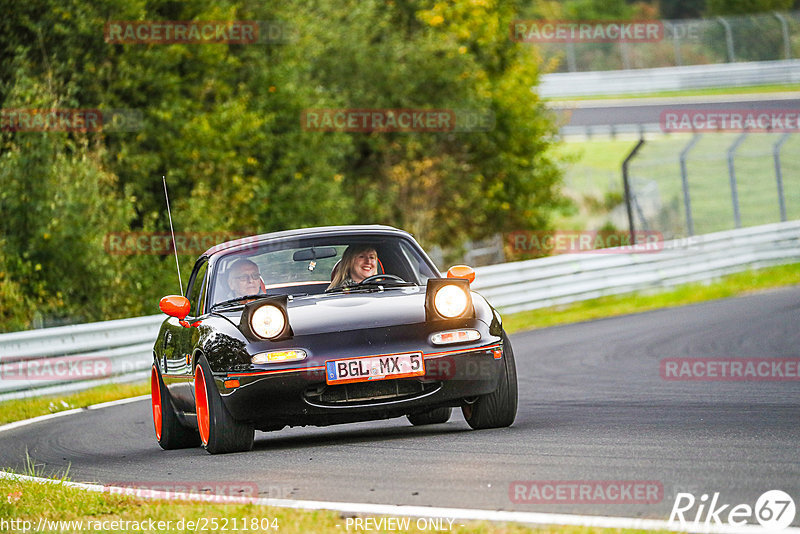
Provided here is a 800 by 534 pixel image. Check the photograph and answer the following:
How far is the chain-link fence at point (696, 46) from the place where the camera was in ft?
137

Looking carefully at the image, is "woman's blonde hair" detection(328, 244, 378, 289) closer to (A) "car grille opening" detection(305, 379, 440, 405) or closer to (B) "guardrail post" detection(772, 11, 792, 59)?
(A) "car grille opening" detection(305, 379, 440, 405)

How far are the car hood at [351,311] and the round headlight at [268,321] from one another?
0.07 metres

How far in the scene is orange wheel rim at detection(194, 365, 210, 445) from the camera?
7.56 meters

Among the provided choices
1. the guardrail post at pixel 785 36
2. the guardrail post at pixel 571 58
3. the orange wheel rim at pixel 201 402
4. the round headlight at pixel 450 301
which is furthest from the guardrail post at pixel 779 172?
the guardrail post at pixel 571 58

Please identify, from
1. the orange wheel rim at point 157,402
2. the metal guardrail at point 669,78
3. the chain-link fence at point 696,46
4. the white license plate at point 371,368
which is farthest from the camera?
the metal guardrail at point 669,78

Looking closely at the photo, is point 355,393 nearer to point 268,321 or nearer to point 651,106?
point 268,321

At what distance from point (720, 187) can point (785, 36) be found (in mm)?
13667

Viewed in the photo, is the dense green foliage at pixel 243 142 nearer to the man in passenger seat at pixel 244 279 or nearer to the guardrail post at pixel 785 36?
the man in passenger seat at pixel 244 279

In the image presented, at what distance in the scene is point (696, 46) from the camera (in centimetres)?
4525

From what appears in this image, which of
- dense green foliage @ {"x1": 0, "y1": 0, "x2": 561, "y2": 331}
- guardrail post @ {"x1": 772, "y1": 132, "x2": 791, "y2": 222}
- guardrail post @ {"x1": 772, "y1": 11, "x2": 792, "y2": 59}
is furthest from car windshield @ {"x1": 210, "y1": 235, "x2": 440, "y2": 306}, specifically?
guardrail post @ {"x1": 772, "y1": 11, "x2": 792, "y2": 59}

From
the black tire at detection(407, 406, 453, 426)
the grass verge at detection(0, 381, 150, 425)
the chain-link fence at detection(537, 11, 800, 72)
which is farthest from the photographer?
the chain-link fence at detection(537, 11, 800, 72)

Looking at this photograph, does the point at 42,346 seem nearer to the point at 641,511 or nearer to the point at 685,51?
the point at 641,511

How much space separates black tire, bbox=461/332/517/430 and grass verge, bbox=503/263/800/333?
35.3ft

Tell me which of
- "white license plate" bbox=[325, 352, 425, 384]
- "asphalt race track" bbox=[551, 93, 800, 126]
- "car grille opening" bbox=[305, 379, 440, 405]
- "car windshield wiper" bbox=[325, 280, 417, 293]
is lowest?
"car grille opening" bbox=[305, 379, 440, 405]
